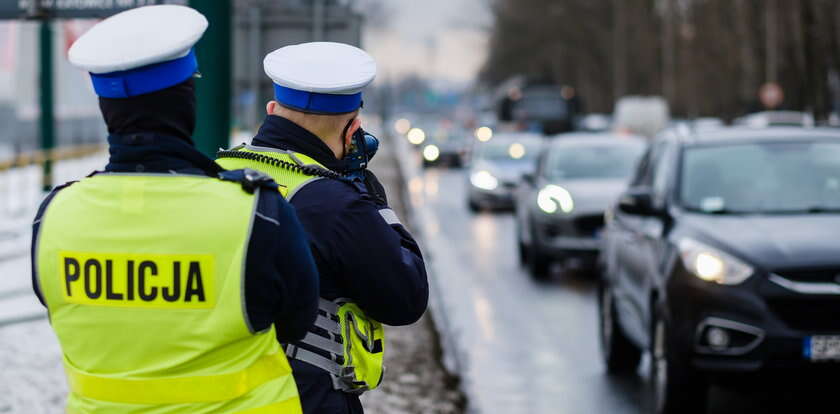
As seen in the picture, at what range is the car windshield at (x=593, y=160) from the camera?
17047 mm

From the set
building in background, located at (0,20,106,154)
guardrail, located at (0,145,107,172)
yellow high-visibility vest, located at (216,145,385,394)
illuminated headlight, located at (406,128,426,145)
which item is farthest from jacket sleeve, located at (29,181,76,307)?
illuminated headlight, located at (406,128,426,145)

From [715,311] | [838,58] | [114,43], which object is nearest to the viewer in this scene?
[114,43]

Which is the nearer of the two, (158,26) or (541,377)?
(158,26)

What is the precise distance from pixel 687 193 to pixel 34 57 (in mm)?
28810

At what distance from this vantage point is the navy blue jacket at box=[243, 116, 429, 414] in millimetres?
3369

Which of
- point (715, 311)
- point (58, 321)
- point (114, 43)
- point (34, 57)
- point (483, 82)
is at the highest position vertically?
point (114, 43)

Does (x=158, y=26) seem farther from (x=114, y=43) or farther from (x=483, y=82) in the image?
(x=483, y=82)

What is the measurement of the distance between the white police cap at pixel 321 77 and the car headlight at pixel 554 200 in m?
12.4

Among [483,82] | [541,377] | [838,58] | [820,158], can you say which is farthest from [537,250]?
[483,82]

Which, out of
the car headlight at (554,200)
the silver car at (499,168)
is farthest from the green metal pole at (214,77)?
the silver car at (499,168)

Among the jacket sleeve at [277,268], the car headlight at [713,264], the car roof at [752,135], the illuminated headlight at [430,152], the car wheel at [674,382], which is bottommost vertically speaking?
the illuminated headlight at [430,152]

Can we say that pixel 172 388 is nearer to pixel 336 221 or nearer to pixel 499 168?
pixel 336 221

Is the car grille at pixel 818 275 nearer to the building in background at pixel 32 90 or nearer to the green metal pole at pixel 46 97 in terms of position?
Result: the building in background at pixel 32 90

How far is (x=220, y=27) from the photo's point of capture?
24.2ft
